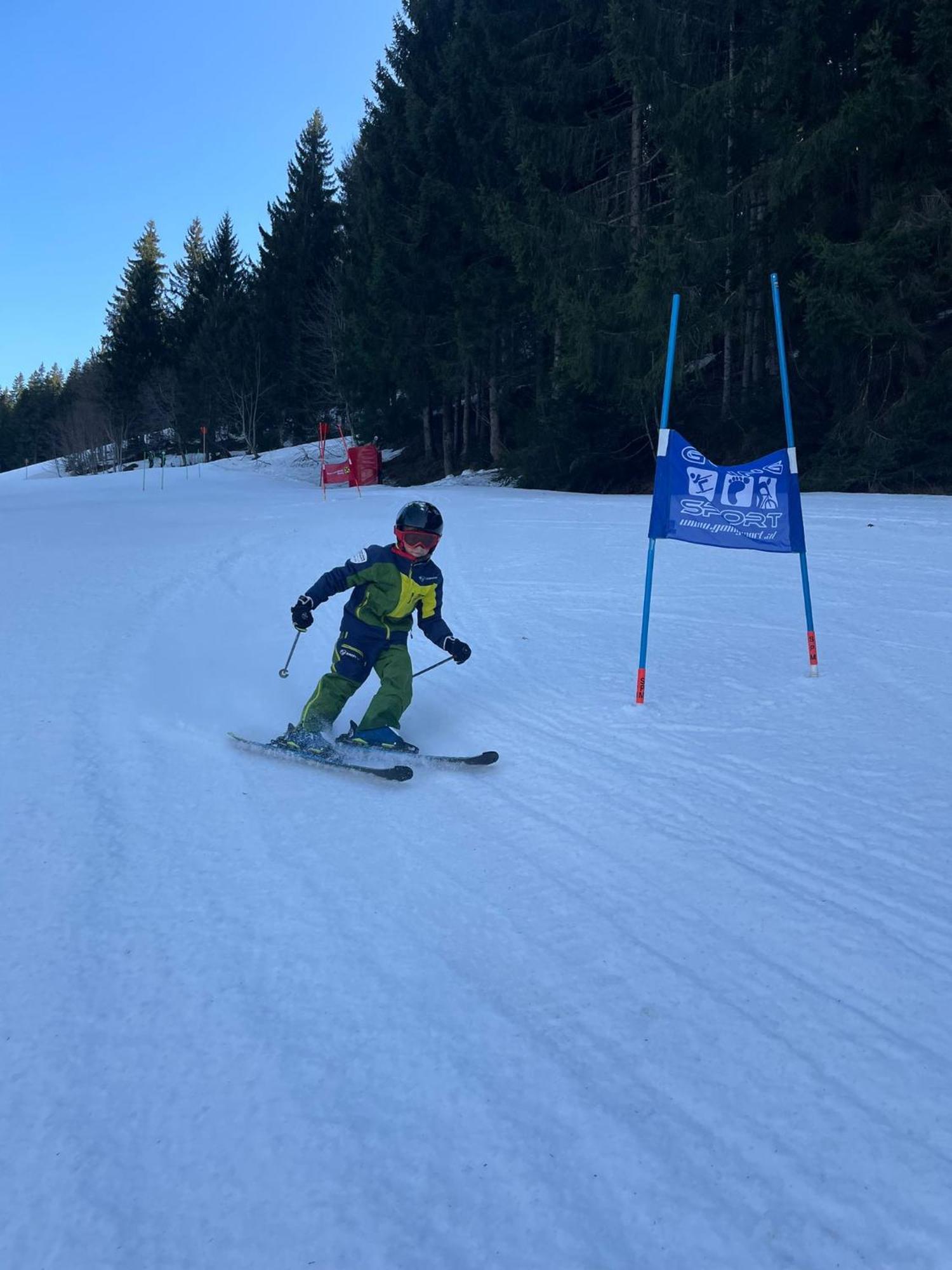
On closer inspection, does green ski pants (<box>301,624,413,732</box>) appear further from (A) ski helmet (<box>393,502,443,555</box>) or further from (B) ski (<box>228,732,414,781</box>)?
(A) ski helmet (<box>393,502,443,555</box>)

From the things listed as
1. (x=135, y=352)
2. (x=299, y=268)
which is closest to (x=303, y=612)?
(x=299, y=268)

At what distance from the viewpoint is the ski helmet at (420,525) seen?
4934 mm

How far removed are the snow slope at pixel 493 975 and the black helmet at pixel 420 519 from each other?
129cm

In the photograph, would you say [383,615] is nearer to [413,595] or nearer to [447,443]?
[413,595]

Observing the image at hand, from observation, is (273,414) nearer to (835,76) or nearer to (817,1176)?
(835,76)

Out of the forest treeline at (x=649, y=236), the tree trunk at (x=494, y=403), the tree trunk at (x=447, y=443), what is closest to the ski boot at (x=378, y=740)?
the forest treeline at (x=649, y=236)

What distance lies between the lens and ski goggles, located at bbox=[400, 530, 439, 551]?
196 inches

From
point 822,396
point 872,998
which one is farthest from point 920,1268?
point 822,396

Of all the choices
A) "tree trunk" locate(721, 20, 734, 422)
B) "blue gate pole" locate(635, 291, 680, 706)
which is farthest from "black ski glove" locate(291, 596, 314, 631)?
"tree trunk" locate(721, 20, 734, 422)

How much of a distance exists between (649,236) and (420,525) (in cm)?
→ 1533

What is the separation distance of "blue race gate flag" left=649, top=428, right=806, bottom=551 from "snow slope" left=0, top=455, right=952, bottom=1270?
1040 millimetres

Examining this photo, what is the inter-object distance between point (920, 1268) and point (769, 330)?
18.8 meters

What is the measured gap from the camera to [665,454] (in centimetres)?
519

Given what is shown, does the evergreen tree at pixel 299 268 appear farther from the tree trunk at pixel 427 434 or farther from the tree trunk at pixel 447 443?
the tree trunk at pixel 447 443
